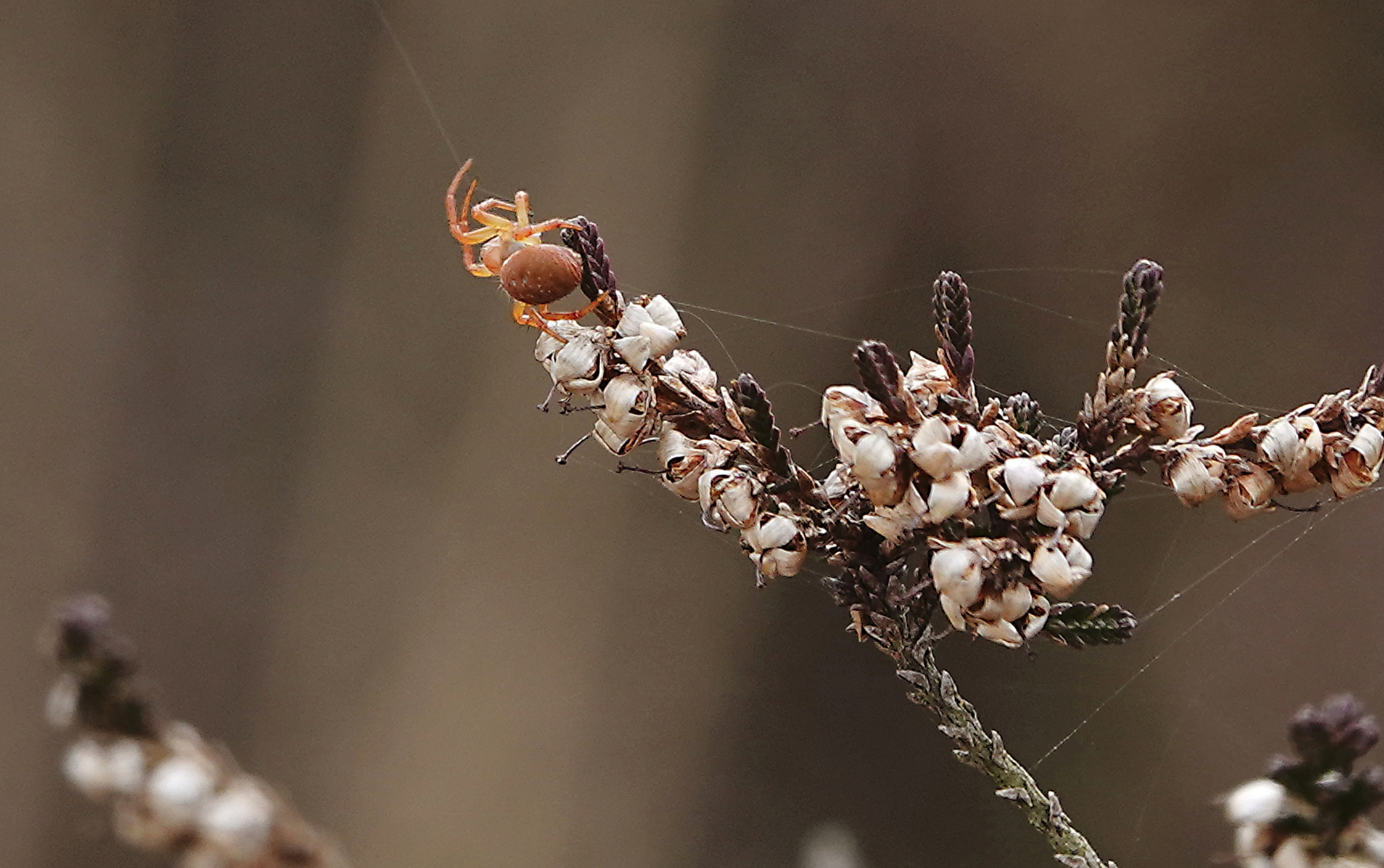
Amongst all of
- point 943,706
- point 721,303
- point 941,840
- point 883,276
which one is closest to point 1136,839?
point 941,840

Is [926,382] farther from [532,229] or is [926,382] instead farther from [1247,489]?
[532,229]

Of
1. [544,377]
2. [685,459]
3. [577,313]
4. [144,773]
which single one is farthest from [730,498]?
[544,377]

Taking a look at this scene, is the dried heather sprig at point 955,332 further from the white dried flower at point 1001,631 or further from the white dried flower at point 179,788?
the white dried flower at point 179,788

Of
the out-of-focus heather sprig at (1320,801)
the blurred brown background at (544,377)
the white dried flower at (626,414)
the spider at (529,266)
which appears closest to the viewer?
the out-of-focus heather sprig at (1320,801)

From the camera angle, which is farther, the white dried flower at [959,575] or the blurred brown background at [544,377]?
the blurred brown background at [544,377]

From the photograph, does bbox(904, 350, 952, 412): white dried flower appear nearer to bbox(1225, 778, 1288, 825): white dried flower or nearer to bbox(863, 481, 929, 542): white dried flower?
bbox(863, 481, 929, 542): white dried flower

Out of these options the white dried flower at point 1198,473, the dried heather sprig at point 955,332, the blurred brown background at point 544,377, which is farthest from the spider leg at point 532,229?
the blurred brown background at point 544,377
